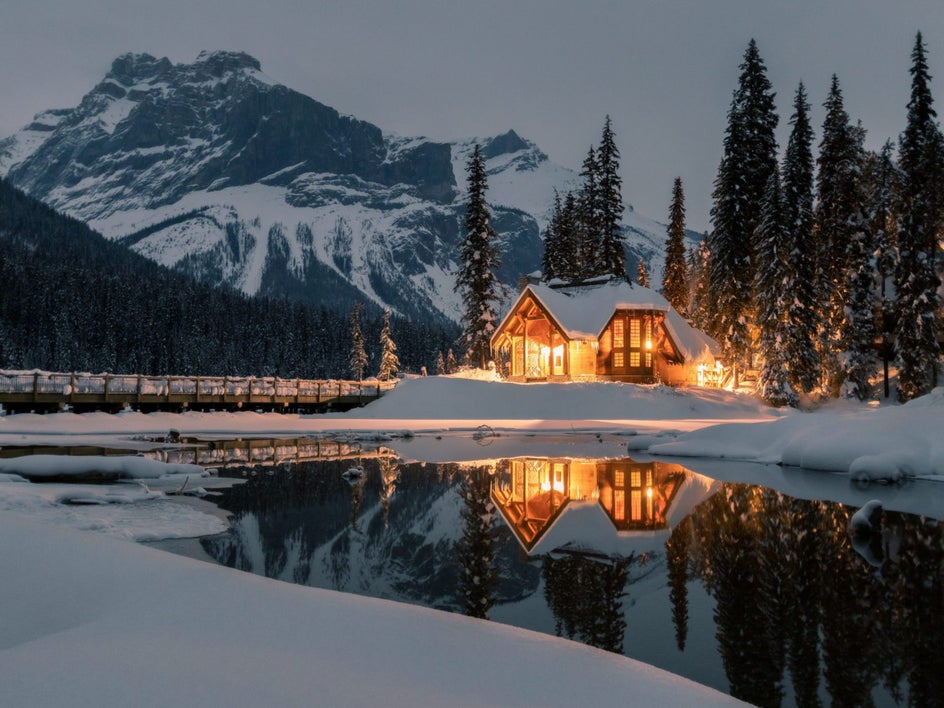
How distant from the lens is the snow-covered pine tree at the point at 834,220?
41.0 meters

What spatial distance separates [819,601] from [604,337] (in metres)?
36.8

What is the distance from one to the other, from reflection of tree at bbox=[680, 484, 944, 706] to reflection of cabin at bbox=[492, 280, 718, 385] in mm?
30775

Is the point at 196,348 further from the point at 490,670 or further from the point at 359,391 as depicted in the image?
the point at 490,670

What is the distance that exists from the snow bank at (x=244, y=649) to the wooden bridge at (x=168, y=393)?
2810cm

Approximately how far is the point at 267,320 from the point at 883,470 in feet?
404

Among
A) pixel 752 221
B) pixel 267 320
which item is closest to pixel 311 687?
pixel 752 221

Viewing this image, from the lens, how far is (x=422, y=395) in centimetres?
3903

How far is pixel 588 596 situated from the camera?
24.2 feet

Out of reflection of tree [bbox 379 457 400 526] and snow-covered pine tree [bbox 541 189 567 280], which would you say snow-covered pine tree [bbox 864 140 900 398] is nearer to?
snow-covered pine tree [bbox 541 189 567 280]

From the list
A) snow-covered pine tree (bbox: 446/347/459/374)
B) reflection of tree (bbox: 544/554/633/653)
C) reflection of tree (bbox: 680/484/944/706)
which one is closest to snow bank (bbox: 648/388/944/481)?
reflection of tree (bbox: 680/484/944/706)

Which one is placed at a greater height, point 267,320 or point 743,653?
point 267,320

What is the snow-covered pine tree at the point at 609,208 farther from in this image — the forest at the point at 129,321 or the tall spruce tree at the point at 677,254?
the forest at the point at 129,321

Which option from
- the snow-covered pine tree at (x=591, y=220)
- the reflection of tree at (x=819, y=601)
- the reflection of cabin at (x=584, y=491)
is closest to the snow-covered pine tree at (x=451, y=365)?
the snow-covered pine tree at (x=591, y=220)

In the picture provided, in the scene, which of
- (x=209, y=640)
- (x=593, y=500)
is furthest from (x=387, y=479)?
(x=209, y=640)
